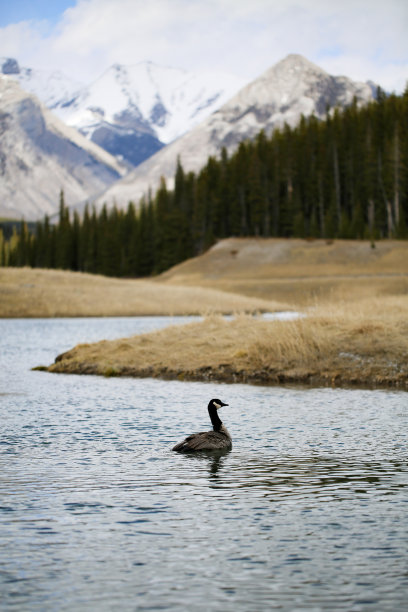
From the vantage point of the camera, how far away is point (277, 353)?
83.5 ft

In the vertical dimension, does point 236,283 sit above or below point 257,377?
above

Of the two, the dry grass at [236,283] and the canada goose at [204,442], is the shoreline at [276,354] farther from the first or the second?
the dry grass at [236,283]

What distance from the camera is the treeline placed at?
4122 inches

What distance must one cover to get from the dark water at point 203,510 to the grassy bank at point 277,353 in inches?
204

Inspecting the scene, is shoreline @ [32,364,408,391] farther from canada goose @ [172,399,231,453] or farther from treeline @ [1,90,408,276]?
treeline @ [1,90,408,276]

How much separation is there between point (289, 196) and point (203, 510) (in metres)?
108

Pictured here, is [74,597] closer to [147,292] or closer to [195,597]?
[195,597]

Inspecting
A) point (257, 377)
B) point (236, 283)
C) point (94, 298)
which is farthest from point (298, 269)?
point (257, 377)

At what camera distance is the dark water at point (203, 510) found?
712 cm

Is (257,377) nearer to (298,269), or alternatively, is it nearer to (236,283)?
(236,283)

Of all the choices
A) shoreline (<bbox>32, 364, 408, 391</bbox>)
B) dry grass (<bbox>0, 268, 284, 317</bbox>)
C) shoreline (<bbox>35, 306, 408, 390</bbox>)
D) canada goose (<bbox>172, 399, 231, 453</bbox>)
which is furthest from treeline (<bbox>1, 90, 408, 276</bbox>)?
canada goose (<bbox>172, 399, 231, 453</bbox>)

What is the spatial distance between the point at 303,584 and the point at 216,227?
122 m

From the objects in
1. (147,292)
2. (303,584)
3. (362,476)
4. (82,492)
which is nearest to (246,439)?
(362,476)

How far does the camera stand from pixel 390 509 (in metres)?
9.69
